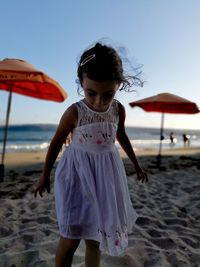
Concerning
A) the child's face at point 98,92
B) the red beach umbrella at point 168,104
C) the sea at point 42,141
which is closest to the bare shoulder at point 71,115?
the child's face at point 98,92

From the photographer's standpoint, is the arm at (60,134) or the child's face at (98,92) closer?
the child's face at (98,92)

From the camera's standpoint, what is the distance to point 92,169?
210 centimetres

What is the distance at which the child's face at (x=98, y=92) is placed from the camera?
2.01m

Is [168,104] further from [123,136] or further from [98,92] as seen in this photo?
[98,92]

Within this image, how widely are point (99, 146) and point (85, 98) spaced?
0.32 meters

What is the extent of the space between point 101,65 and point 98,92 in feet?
0.53

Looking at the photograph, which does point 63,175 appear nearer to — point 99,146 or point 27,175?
point 99,146

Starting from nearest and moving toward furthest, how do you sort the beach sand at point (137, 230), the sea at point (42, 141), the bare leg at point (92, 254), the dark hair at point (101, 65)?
the dark hair at point (101, 65) → the bare leg at point (92, 254) → the beach sand at point (137, 230) → the sea at point (42, 141)

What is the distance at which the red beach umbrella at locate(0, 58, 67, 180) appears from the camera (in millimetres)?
5785

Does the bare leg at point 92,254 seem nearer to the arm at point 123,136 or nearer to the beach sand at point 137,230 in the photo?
the beach sand at point 137,230

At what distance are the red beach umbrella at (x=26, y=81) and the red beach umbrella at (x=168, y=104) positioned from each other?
3.48 metres

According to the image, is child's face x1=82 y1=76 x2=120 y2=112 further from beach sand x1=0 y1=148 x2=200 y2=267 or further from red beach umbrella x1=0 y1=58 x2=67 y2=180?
red beach umbrella x1=0 y1=58 x2=67 y2=180

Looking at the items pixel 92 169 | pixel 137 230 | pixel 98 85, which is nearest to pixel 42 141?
pixel 137 230

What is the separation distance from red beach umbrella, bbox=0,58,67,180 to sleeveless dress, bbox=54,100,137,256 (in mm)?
3854
